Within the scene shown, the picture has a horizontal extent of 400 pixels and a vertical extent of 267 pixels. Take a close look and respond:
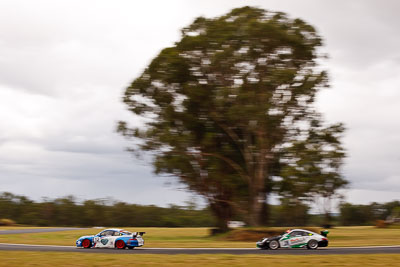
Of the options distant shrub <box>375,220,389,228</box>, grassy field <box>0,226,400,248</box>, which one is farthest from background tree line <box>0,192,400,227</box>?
grassy field <box>0,226,400,248</box>

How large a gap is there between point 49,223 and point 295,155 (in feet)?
281

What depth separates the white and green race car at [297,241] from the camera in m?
26.9

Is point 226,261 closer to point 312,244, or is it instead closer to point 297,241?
point 297,241

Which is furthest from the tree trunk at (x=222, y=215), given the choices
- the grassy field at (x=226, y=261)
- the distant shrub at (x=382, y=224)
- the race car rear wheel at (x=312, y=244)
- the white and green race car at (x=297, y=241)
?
the distant shrub at (x=382, y=224)

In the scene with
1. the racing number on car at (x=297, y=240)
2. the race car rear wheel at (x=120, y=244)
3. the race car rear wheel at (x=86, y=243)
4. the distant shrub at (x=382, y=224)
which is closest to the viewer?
the racing number on car at (x=297, y=240)

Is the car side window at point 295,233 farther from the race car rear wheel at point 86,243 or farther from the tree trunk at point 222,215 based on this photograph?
the tree trunk at point 222,215

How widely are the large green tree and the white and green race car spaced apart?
47.1 ft

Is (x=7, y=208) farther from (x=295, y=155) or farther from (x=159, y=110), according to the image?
(x=295, y=155)

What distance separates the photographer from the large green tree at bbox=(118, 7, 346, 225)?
41.0 metres

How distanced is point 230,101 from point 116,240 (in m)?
17.8

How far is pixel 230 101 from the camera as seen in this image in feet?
135

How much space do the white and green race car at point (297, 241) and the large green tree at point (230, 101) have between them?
47.1 ft

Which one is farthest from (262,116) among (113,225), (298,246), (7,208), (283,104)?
(7,208)

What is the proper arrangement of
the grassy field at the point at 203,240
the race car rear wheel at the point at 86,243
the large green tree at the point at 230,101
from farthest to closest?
the large green tree at the point at 230,101, the grassy field at the point at 203,240, the race car rear wheel at the point at 86,243
